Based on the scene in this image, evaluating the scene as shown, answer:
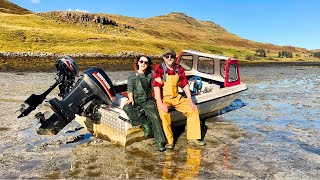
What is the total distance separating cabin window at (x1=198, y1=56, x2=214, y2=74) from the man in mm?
5340

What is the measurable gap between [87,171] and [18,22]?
83031 mm

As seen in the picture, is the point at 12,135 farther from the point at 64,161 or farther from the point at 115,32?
the point at 115,32

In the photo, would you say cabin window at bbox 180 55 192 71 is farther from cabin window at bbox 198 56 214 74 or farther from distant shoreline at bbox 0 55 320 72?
distant shoreline at bbox 0 55 320 72

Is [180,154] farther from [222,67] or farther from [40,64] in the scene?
[40,64]

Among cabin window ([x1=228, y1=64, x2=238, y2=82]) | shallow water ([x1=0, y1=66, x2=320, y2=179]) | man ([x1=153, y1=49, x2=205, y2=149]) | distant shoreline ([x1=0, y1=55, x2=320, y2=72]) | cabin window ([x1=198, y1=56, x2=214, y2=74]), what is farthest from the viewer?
distant shoreline ([x1=0, y1=55, x2=320, y2=72])

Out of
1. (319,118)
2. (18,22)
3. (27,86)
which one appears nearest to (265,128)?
(319,118)

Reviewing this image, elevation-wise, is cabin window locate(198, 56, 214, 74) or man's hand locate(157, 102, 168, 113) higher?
cabin window locate(198, 56, 214, 74)

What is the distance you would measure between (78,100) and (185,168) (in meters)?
3.17

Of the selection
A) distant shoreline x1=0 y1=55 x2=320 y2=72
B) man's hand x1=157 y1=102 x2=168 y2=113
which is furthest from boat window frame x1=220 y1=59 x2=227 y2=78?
distant shoreline x1=0 y1=55 x2=320 y2=72

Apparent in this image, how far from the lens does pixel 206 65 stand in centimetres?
1456

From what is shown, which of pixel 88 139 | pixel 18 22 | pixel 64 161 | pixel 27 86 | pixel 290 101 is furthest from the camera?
pixel 18 22

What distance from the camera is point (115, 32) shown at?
10000 cm

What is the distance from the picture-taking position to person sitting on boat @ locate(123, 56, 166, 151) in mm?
8586

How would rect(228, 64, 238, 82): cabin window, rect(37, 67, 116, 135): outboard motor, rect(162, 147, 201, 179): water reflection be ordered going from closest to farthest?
rect(162, 147, 201, 179): water reflection → rect(37, 67, 116, 135): outboard motor → rect(228, 64, 238, 82): cabin window
